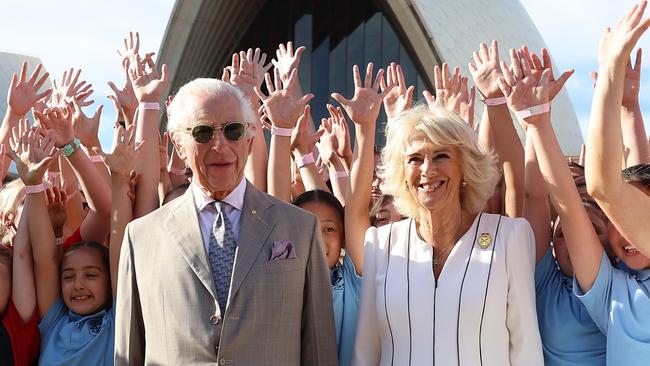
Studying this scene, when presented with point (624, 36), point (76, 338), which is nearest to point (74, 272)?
point (76, 338)

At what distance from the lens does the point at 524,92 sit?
2.73m

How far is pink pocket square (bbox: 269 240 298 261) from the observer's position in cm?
238

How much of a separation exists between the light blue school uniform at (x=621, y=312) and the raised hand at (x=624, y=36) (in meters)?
0.67

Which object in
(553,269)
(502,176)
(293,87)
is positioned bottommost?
(553,269)

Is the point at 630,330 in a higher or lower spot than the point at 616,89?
lower

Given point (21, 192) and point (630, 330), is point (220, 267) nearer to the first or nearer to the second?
point (630, 330)

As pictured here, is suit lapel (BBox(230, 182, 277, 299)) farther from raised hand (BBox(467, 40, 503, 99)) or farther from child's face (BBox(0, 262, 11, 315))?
child's face (BBox(0, 262, 11, 315))

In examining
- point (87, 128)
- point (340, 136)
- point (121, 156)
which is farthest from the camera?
point (340, 136)

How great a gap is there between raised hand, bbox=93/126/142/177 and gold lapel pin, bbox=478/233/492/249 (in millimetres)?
1521

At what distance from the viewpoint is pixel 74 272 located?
3.25 m

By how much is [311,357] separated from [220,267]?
41 cm

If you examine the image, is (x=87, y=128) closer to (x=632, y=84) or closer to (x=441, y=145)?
(x=441, y=145)

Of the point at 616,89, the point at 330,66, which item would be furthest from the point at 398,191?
the point at 330,66

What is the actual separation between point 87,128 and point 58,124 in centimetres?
43
